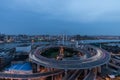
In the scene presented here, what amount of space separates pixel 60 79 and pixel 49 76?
40.0 inches

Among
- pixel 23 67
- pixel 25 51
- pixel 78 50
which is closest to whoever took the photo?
pixel 23 67

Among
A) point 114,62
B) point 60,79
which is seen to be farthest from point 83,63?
point 114,62

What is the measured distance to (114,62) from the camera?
2622cm

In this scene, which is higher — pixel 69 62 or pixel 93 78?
pixel 69 62

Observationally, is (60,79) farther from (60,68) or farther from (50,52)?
(50,52)

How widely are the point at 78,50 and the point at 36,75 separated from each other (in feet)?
41.3

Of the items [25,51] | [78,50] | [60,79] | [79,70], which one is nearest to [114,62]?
[78,50]

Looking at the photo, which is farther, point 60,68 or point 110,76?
point 110,76

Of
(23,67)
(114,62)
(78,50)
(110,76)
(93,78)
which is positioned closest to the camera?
(93,78)

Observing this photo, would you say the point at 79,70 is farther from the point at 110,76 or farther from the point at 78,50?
the point at 78,50

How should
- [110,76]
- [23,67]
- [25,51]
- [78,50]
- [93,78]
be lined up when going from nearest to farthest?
[93,78] < [110,76] < [23,67] < [78,50] < [25,51]

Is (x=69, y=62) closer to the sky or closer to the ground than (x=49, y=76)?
closer to the sky

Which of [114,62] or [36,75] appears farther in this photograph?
[114,62]

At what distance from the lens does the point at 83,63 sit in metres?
18.7
